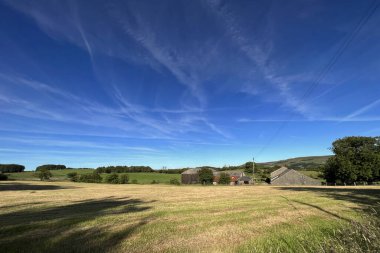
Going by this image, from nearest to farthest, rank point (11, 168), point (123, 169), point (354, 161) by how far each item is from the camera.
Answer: point (354, 161) < point (11, 168) < point (123, 169)

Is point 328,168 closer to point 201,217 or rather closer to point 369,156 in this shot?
point 369,156

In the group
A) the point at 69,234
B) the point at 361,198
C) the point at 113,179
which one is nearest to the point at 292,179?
the point at 113,179

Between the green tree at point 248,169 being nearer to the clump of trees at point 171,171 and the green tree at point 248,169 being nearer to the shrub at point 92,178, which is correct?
the clump of trees at point 171,171

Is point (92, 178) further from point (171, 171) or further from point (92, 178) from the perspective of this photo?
point (171, 171)

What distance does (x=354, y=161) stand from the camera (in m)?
80.1

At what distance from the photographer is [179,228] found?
1175cm

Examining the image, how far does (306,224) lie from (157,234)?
6.47 metres

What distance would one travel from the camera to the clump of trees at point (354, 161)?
76.9 metres

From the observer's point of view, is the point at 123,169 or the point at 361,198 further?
the point at 123,169

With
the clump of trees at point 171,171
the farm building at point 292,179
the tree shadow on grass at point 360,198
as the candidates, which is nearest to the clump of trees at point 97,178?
the farm building at point 292,179

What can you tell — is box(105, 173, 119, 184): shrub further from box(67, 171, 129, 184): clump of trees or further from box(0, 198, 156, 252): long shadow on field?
box(0, 198, 156, 252): long shadow on field

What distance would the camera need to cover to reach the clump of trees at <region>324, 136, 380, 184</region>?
3028 inches

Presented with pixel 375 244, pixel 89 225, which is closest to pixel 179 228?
pixel 89 225

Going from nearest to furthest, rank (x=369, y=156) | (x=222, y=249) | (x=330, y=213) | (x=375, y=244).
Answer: (x=375, y=244)
(x=222, y=249)
(x=330, y=213)
(x=369, y=156)
